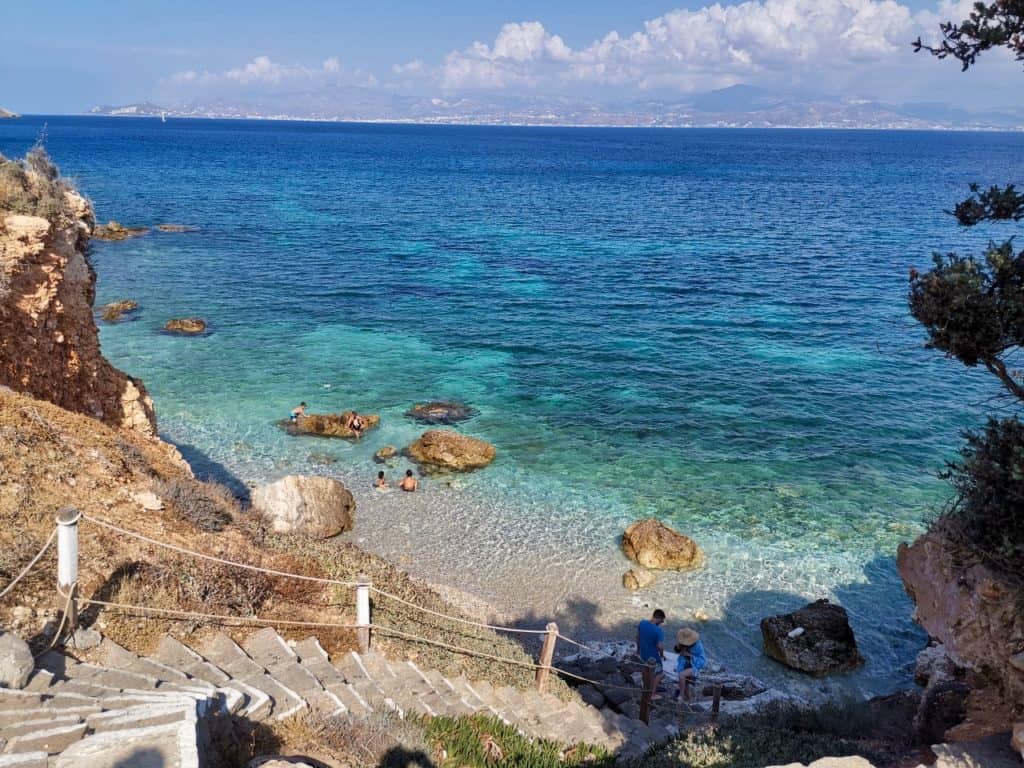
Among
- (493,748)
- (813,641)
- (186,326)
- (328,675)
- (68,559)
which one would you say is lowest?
(813,641)

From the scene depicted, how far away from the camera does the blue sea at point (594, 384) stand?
761 inches

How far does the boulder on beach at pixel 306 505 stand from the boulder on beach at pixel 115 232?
4663 cm

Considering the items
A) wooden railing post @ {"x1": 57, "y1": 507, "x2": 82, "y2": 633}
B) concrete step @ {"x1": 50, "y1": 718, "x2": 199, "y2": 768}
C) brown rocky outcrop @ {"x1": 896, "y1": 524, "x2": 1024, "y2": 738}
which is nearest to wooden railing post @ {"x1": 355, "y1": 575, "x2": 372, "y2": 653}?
wooden railing post @ {"x1": 57, "y1": 507, "x2": 82, "y2": 633}

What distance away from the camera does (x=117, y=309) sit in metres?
38.8

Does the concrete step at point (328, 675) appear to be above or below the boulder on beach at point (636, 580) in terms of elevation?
above

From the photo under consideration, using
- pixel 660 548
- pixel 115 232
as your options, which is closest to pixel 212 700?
pixel 660 548

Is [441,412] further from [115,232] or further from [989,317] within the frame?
Result: [115,232]

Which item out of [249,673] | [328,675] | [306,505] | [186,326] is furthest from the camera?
[186,326]

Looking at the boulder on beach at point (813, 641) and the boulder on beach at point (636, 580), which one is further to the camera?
the boulder on beach at point (636, 580)

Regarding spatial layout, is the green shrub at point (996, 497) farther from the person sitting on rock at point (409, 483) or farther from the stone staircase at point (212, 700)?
the person sitting on rock at point (409, 483)

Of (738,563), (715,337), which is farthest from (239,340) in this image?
(738,563)

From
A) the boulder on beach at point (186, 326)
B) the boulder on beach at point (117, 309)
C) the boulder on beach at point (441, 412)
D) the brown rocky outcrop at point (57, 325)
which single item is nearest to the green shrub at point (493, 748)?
the brown rocky outcrop at point (57, 325)

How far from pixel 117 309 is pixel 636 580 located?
33.0 m

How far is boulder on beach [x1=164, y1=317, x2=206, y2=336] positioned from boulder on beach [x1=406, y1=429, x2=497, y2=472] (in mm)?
17822
